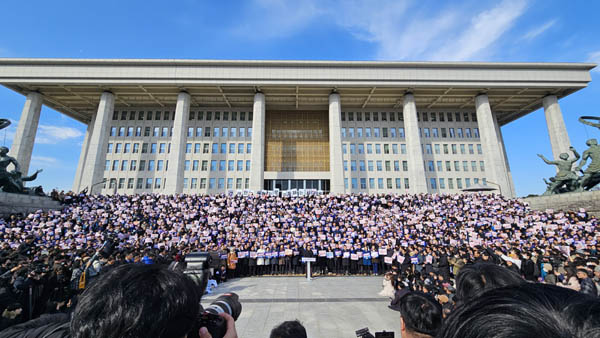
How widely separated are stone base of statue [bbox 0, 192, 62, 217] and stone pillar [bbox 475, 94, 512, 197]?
2007 inches

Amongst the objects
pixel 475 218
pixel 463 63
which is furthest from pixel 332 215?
pixel 463 63

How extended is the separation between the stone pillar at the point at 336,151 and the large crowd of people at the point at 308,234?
42.9 feet

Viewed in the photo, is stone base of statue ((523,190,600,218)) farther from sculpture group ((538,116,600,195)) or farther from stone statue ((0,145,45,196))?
stone statue ((0,145,45,196))

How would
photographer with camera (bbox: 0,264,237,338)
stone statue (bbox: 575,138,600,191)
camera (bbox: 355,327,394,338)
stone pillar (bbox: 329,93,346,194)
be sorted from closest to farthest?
photographer with camera (bbox: 0,264,237,338), camera (bbox: 355,327,394,338), stone statue (bbox: 575,138,600,191), stone pillar (bbox: 329,93,346,194)

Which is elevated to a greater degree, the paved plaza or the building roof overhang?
the building roof overhang

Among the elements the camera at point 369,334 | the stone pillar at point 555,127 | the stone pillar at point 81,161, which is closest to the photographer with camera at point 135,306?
the camera at point 369,334

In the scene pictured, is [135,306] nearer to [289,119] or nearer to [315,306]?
[315,306]

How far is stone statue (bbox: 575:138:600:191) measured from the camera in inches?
932

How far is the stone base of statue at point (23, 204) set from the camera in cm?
2070

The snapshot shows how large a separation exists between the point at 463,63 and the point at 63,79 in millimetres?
59677

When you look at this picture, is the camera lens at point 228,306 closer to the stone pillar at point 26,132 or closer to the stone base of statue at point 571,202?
the stone base of statue at point 571,202

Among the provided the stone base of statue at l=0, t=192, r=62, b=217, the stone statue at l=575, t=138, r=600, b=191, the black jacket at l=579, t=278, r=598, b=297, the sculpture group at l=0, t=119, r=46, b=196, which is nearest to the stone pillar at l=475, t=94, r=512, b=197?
the stone statue at l=575, t=138, r=600, b=191

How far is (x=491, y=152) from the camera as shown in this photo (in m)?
40.9

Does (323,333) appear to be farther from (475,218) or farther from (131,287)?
(475,218)
